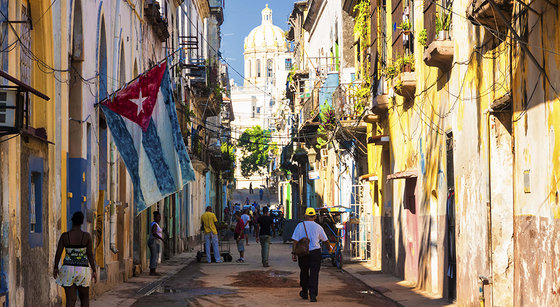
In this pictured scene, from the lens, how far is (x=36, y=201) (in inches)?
503

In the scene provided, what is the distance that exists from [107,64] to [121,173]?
327 centimetres

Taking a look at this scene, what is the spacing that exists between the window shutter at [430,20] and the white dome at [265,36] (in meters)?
129

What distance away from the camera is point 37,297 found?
1238 cm

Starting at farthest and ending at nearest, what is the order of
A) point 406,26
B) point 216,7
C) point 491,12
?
point 216,7, point 406,26, point 491,12

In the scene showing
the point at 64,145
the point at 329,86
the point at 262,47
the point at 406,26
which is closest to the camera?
the point at 64,145

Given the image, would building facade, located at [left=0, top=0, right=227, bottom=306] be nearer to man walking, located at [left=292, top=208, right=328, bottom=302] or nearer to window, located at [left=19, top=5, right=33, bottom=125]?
window, located at [left=19, top=5, right=33, bottom=125]

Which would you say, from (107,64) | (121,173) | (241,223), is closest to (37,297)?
(107,64)

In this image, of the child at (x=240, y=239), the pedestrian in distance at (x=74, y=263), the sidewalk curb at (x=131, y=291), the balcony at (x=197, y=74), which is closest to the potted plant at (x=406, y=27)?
the sidewalk curb at (x=131, y=291)

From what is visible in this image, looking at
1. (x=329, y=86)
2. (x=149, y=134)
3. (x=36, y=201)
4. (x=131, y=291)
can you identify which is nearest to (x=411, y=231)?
(x=131, y=291)

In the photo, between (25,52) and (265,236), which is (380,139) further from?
(25,52)

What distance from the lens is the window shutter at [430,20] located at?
1595 centimetres

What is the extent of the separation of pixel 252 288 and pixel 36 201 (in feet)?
20.9

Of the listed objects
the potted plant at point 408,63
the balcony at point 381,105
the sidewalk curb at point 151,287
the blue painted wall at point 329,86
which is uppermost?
the blue painted wall at point 329,86

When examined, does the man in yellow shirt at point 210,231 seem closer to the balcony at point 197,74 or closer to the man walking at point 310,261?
the balcony at point 197,74
